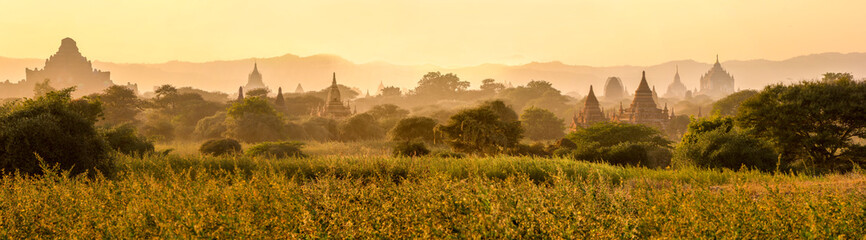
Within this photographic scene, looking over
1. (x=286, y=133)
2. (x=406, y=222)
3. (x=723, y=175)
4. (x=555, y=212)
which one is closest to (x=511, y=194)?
(x=555, y=212)

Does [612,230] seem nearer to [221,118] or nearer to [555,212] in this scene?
[555,212]

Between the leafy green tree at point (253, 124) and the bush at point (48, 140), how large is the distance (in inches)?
1131

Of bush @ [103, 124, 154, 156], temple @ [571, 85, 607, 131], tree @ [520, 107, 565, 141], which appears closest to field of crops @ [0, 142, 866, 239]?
bush @ [103, 124, 154, 156]

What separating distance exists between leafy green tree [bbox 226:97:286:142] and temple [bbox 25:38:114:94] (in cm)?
12772

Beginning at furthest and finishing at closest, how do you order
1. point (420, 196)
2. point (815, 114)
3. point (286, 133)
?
1. point (286, 133)
2. point (815, 114)
3. point (420, 196)

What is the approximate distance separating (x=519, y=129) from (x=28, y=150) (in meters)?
23.0

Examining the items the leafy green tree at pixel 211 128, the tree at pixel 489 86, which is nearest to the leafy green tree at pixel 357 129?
the leafy green tree at pixel 211 128

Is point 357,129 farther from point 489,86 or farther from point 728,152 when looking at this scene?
point 489,86

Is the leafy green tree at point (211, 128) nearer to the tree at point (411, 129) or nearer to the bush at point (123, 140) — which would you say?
the tree at point (411, 129)

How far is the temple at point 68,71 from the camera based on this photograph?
144125 millimetres

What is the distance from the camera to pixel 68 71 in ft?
481

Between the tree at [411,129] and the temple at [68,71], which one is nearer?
the tree at [411,129]

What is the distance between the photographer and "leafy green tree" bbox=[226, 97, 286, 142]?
43.8 metres

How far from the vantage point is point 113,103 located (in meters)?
56.0
